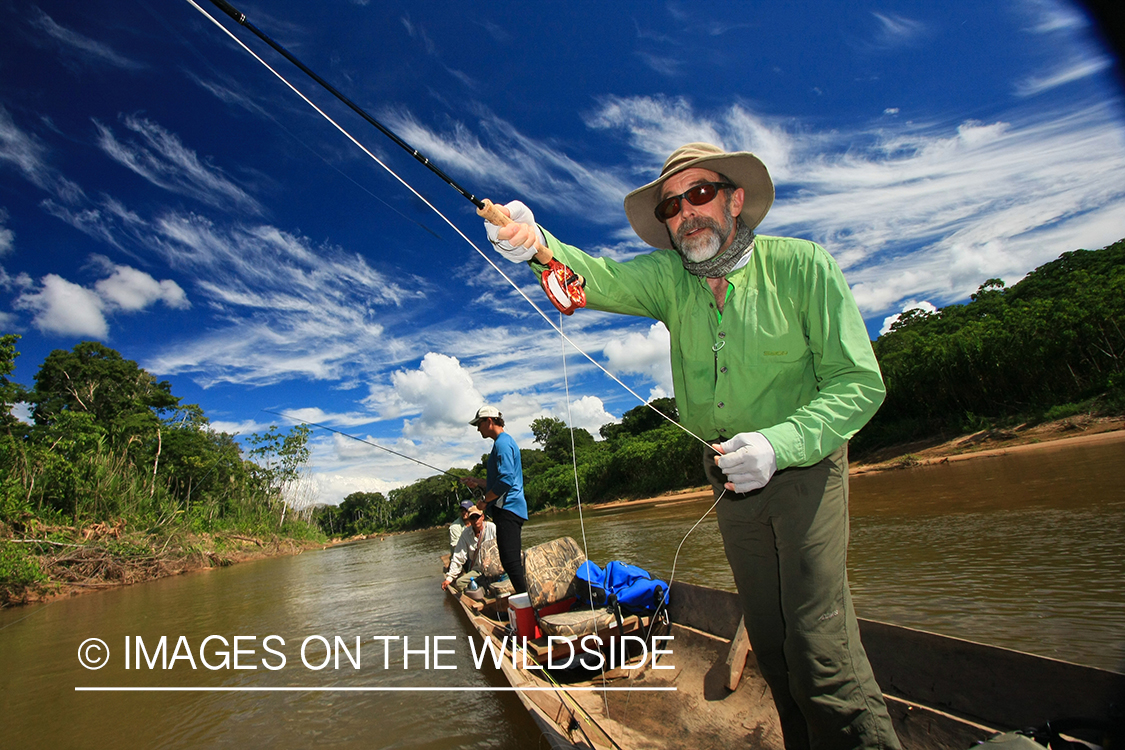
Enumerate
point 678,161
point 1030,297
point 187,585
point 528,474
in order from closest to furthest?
point 678,161, point 187,585, point 1030,297, point 528,474

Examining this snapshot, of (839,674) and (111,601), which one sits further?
(111,601)

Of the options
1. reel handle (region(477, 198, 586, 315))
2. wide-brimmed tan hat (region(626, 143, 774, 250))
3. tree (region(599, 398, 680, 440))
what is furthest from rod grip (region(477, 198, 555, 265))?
tree (region(599, 398, 680, 440))

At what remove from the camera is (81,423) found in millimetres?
20953

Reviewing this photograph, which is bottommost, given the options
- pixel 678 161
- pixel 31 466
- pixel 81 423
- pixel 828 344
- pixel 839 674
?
pixel 839 674

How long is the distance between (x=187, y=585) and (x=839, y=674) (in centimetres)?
1950

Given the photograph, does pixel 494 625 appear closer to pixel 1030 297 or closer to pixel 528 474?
pixel 1030 297

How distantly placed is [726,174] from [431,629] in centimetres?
656

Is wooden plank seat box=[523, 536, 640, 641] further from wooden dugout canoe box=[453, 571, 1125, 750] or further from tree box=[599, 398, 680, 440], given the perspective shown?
tree box=[599, 398, 680, 440]

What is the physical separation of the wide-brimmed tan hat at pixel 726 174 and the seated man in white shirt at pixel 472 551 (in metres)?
5.67

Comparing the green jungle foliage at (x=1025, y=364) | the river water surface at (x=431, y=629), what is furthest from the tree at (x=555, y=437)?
the river water surface at (x=431, y=629)

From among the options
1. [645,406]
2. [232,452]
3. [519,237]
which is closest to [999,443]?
[645,406]

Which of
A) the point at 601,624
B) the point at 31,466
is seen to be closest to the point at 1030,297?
the point at 601,624

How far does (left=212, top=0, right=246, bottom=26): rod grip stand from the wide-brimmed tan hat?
6.65 feet

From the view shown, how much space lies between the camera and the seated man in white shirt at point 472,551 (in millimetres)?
7004
